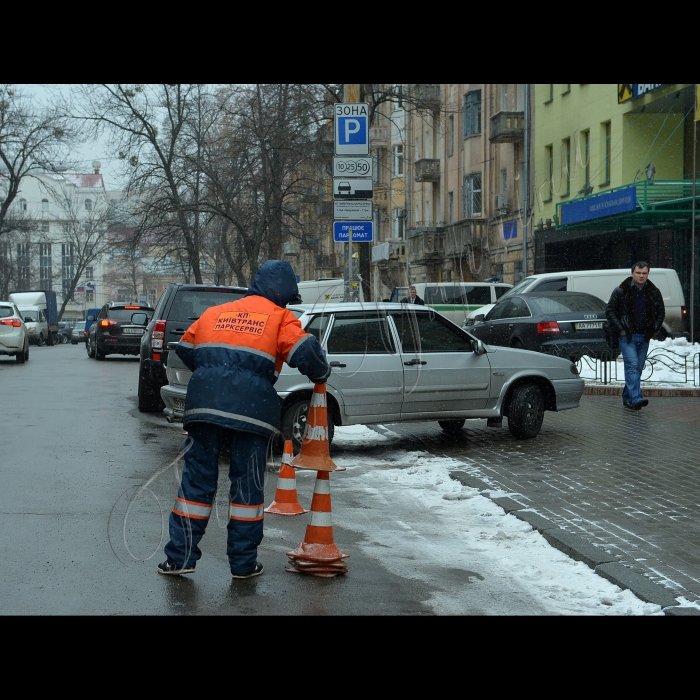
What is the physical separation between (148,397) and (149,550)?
843 centimetres

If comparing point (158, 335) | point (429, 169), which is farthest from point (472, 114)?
point (158, 335)

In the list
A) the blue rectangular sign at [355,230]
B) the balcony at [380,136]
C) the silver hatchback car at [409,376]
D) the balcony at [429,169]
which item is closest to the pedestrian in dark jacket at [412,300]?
the silver hatchback car at [409,376]

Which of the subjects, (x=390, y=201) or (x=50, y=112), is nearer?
(x=50, y=112)

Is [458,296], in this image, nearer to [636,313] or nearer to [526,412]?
[636,313]

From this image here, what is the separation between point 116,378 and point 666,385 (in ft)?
35.0

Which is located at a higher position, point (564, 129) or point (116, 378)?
point (564, 129)

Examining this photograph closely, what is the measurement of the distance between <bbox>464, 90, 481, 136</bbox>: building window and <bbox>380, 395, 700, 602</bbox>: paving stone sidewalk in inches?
1103

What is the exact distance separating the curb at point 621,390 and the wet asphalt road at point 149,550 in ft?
19.9

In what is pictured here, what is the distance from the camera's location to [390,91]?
101 ft

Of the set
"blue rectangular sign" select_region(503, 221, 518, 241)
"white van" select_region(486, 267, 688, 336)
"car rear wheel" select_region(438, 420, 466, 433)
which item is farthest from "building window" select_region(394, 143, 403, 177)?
"car rear wheel" select_region(438, 420, 466, 433)

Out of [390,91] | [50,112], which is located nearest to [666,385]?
[390,91]

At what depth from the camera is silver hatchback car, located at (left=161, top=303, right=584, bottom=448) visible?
35.3 ft
